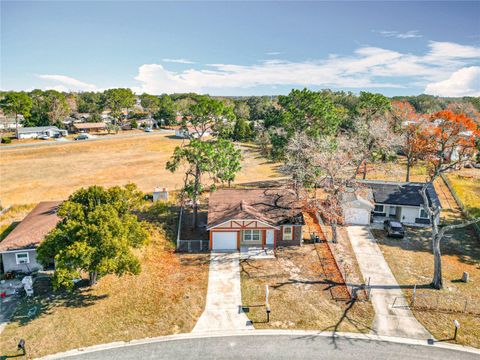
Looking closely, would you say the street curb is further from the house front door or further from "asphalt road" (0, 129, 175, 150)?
"asphalt road" (0, 129, 175, 150)

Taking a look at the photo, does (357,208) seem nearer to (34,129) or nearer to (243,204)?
(243,204)

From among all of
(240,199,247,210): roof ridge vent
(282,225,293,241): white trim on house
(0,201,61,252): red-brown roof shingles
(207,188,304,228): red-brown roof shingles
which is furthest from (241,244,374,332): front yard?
(0,201,61,252): red-brown roof shingles

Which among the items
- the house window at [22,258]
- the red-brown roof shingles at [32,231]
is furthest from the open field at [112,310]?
the red-brown roof shingles at [32,231]

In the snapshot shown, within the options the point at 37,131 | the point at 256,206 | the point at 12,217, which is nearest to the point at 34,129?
the point at 37,131

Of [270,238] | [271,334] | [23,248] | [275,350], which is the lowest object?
[275,350]

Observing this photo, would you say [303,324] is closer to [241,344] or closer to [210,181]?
[241,344]
